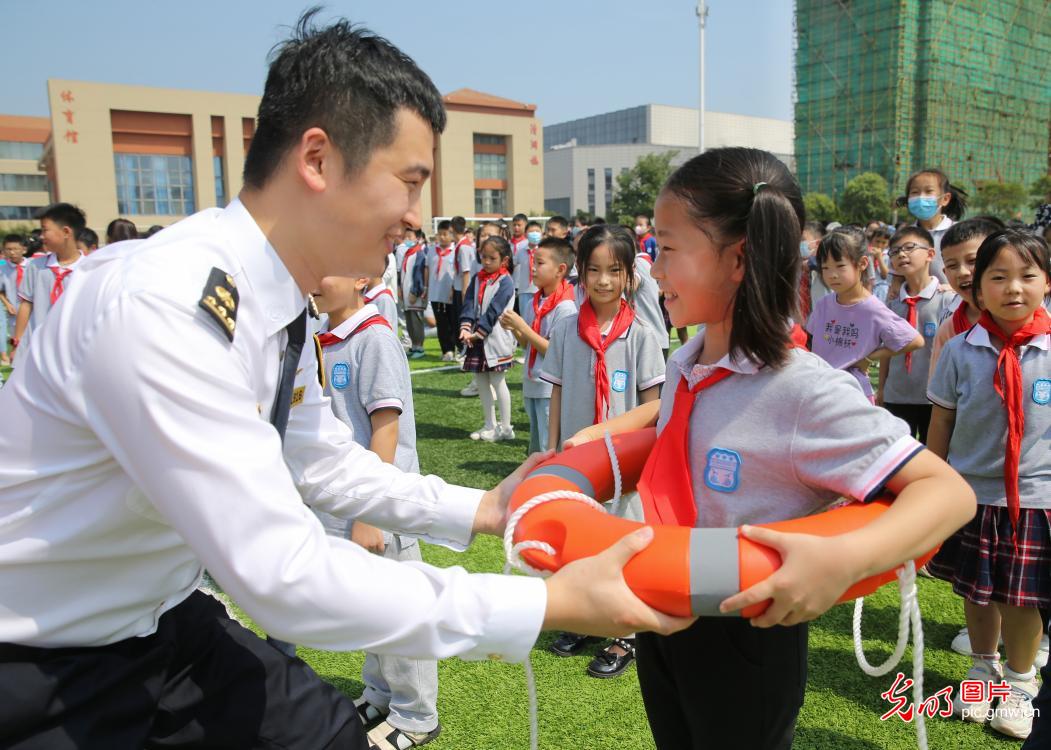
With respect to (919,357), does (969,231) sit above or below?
above

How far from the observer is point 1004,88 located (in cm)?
4862

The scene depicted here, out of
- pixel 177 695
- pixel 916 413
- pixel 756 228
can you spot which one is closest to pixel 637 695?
pixel 177 695

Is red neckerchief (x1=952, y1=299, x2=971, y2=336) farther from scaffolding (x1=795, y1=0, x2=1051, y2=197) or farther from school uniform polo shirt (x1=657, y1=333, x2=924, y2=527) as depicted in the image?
scaffolding (x1=795, y1=0, x2=1051, y2=197)

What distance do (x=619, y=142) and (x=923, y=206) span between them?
102 metres

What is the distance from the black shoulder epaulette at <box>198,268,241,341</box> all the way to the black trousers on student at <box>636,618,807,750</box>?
1155 mm

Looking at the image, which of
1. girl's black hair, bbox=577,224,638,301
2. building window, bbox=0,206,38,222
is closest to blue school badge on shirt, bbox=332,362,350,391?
girl's black hair, bbox=577,224,638,301

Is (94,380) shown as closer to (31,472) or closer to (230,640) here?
(31,472)

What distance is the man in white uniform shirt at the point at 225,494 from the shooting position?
1.20m

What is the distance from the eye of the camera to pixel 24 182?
63.4m

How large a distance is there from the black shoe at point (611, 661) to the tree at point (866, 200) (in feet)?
135

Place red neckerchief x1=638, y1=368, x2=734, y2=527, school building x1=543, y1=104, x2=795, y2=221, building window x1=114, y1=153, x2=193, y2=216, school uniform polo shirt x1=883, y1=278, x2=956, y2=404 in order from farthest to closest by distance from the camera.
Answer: school building x1=543, y1=104, x2=795, y2=221
building window x1=114, y1=153, x2=193, y2=216
school uniform polo shirt x1=883, y1=278, x2=956, y2=404
red neckerchief x1=638, y1=368, x2=734, y2=527

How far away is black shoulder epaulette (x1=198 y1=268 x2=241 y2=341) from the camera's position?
1.25m

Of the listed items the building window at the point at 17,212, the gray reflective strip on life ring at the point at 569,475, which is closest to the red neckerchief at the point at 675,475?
the gray reflective strip on life ring at the point at 569,475

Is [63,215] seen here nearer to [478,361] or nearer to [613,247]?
[478,361]
